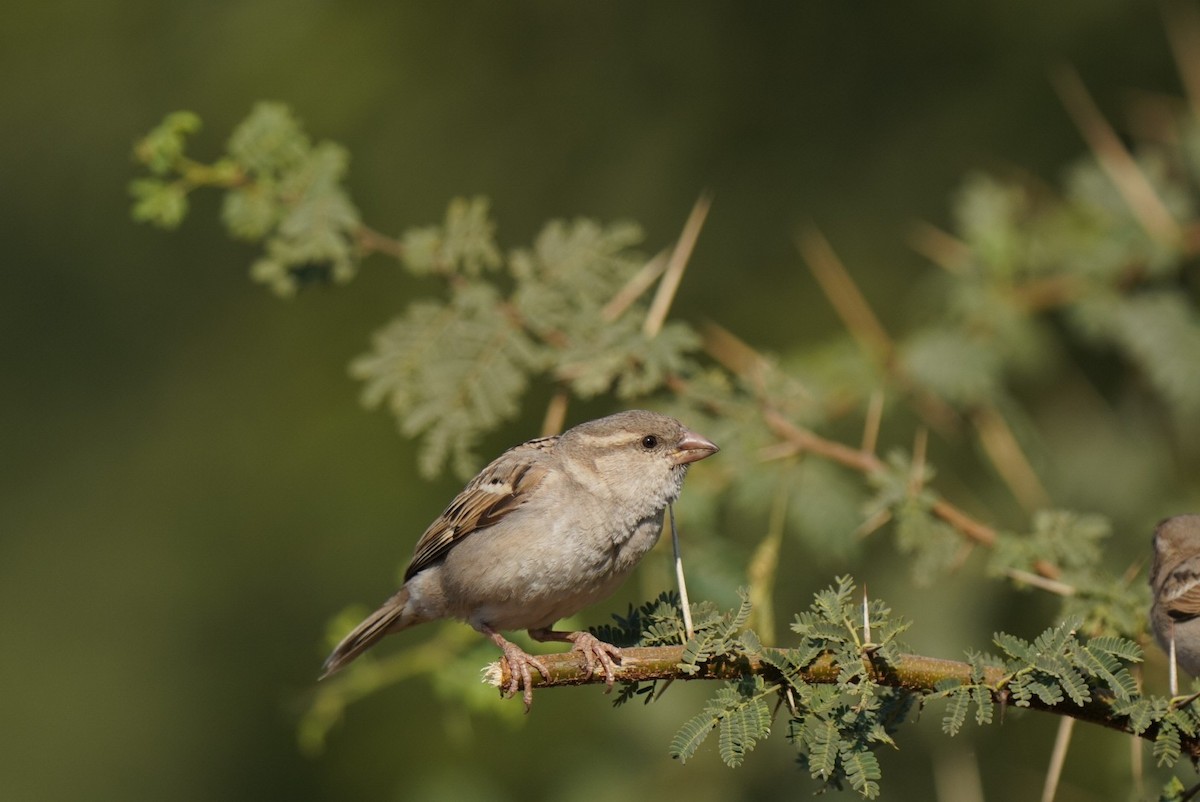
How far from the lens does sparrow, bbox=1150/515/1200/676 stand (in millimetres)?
4738

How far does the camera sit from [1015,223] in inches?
295

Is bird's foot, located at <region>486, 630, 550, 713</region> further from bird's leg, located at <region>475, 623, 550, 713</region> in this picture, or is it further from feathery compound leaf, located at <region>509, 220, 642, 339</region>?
feathery compound leaf, located at <region>509, 220, 642, 339</region>

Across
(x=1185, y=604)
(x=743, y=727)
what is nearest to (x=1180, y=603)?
(x=1185, y=604)

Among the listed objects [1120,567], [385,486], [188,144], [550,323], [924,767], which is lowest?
[924,767]

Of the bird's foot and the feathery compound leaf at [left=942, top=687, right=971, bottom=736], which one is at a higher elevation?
the bird's foot

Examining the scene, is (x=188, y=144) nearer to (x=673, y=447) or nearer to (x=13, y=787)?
(x=13, y=787)

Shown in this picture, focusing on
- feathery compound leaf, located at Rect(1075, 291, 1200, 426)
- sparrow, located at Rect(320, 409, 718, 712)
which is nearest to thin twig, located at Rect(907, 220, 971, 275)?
feathery compound leaf, located at Rect(1075, 291, 1200, 426)

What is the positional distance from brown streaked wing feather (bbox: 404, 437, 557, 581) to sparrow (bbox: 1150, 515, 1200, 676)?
2189 mm

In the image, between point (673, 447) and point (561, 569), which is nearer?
point (561, 569)

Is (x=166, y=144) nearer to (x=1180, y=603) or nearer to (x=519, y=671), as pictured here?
(x=519, y=671)

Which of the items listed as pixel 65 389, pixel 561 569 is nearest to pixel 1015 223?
pixel 561 569

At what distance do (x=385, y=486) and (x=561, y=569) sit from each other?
6329 mm

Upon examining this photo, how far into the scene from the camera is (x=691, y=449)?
16.9ft

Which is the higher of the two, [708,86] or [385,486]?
[708,86]
